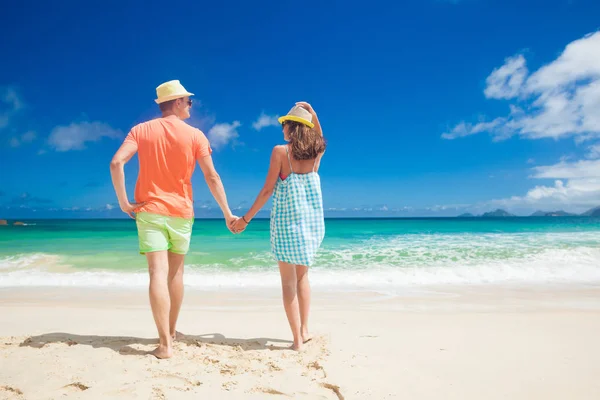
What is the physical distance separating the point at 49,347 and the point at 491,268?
8.63 metres

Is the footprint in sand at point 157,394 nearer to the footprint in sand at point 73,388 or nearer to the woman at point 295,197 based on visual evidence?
the footprint in sand at point 73,388

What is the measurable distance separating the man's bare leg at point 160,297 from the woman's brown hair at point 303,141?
4.04 feet

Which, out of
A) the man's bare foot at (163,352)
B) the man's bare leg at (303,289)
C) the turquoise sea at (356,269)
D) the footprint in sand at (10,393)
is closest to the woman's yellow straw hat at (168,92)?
the man's bare leg at (303,289)

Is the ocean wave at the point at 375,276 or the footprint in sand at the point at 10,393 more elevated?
the footprint in sand at the point at 10,393

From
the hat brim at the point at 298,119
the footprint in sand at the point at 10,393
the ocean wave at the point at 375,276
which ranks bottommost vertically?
the ocean wave at the point at 375,276

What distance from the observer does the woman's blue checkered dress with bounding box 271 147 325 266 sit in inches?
123

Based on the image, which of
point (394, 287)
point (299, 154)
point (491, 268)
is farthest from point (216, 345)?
point (491, 268)

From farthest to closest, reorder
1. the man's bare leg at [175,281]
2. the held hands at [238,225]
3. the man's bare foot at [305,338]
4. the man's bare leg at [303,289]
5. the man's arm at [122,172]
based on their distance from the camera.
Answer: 1. the held hands at [238,225]
2. the man's bare foot at [305,338]
3. the man's bare leg at [303,289]
4. the man's bare leg at [175,281]
5. the man's arm at [122,172]

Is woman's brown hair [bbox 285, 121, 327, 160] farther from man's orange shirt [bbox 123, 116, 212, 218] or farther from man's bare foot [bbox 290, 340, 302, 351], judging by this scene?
man's bare foot [bbox 290, 340, 302, 351]

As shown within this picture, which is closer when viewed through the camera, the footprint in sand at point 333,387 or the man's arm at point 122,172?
the footprint in sand at point 333,387

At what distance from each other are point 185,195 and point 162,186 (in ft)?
0.59

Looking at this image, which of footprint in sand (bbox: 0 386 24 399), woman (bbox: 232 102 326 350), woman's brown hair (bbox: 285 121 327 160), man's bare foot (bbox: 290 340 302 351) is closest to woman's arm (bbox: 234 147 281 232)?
woman (bbox: 232 102 326 350)

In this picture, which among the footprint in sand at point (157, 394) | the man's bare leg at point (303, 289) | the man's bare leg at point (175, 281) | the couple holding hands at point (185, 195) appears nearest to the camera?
the footprint in sand at point (157, 394)

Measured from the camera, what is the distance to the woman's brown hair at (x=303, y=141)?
3072mm
